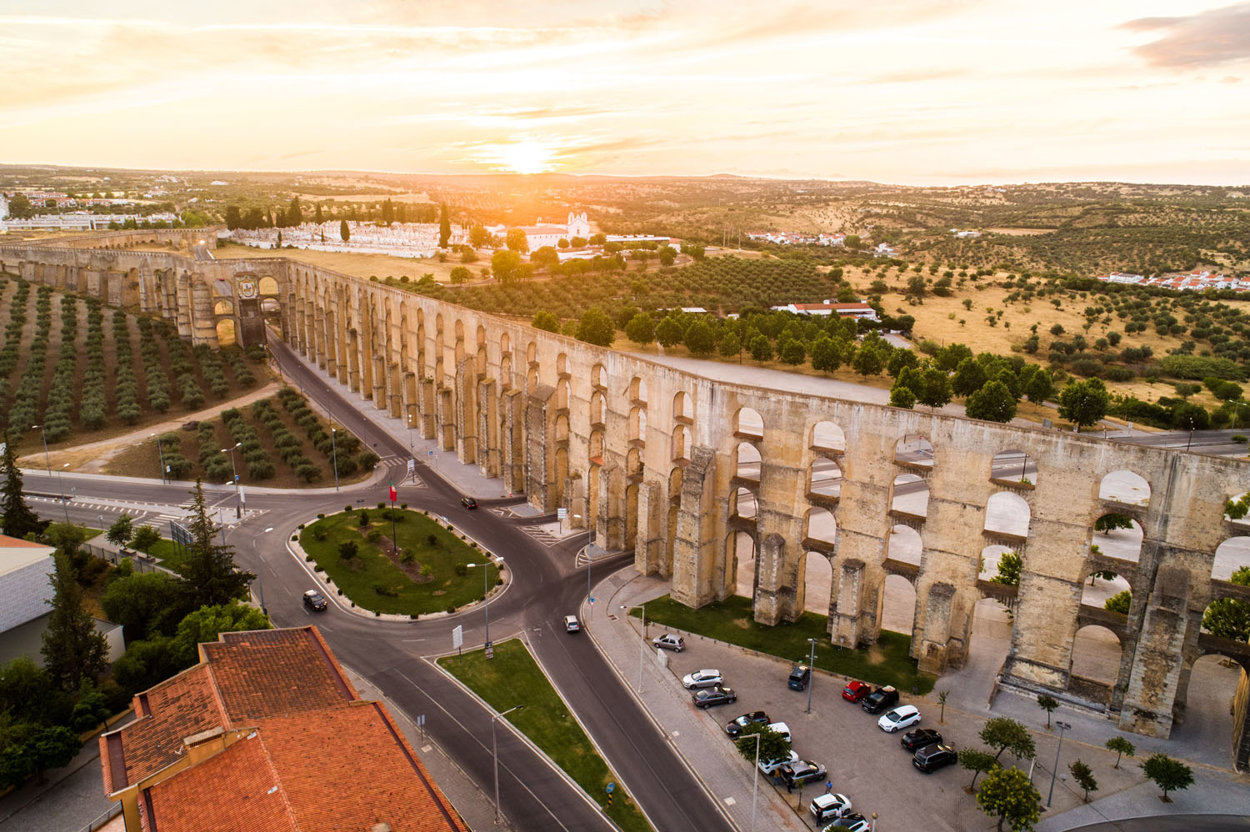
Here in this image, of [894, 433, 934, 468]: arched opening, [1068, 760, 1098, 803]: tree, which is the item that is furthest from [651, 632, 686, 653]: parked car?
[894, 433, 934, 468]: arched opening

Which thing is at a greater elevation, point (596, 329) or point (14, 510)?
point (596, 329)

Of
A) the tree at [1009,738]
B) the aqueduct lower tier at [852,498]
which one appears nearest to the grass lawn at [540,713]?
the aqueduct lower tier at [852,498]

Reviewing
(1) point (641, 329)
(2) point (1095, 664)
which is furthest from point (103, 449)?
(2) point (1095, 664)

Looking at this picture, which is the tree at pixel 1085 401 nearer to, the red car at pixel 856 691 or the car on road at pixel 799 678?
the red car at pixel 856 691

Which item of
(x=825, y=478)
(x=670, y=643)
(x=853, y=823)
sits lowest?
(x=853, y=823)

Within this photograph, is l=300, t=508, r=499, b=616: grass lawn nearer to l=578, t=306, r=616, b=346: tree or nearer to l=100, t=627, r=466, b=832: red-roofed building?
l=100, t=627, r=466, b=832: red-roofed building

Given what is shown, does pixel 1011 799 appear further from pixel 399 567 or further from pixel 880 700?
pixel 399 567
